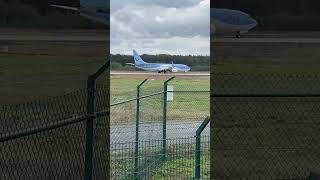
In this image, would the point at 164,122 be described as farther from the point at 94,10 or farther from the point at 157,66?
the point at 94,10

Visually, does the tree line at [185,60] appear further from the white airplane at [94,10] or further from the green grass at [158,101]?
the white airplane at [94,10]

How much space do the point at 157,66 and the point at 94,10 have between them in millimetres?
679

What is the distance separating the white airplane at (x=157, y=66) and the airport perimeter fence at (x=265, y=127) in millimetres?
451

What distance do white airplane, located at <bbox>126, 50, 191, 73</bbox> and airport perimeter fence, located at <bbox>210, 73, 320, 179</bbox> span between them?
17.8 inches

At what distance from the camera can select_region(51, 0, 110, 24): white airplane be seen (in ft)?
13.6

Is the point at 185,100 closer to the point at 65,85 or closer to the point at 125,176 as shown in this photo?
the point at 125,176

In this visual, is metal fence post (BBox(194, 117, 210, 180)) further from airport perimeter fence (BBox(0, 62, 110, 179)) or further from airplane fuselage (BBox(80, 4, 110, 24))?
airplane fuselage (BBox(80, 4, 110, 24))

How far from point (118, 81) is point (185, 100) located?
3.06 feet

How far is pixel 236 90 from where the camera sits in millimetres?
4750

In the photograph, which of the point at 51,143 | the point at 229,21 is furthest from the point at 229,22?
the point at 51,143

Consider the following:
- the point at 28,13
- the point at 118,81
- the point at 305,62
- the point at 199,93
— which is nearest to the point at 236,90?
the point at 199,93

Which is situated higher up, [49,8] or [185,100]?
[49,8]

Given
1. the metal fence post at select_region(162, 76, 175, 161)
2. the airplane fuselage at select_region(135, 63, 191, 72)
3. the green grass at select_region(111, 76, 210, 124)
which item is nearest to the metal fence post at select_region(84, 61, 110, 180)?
the green grass at select_region(111, 76, 210, 124)

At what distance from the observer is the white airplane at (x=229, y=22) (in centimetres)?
456
